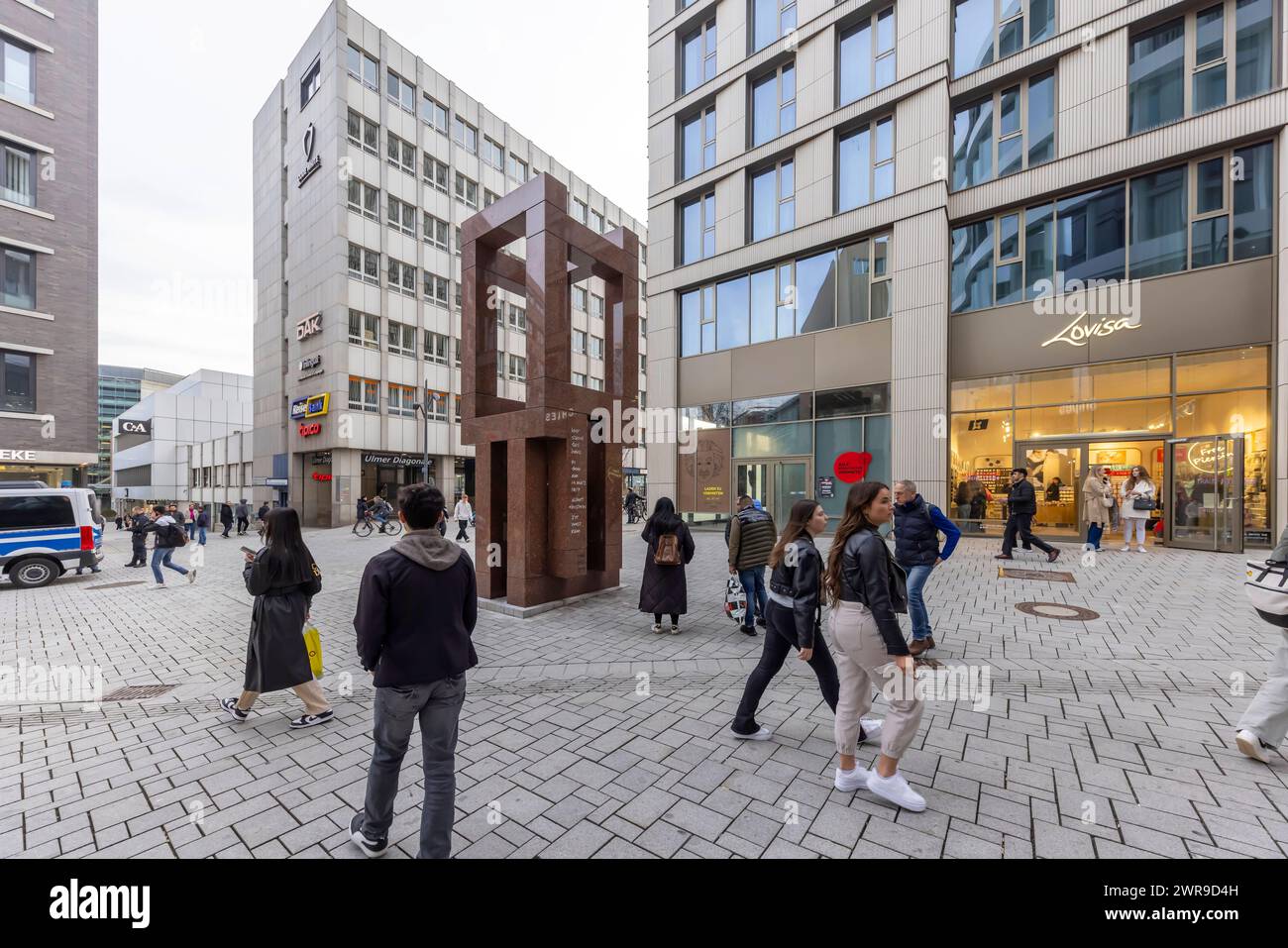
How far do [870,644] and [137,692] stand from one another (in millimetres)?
6626

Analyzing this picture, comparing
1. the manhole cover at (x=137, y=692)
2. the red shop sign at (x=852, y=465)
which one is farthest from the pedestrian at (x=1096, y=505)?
the manhole cover at (x=137, y=692)

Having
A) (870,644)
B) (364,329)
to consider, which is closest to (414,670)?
(870,644)

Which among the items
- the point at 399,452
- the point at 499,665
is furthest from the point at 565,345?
the point at 399,452

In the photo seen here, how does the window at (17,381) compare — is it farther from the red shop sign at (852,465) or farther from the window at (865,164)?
the window at (865,164)

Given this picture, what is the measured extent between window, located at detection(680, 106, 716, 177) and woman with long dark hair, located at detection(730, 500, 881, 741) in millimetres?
20975

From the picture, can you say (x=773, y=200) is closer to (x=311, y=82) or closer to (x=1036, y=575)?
(x=1036, y=575)

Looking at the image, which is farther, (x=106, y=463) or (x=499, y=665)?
(x=106, y=463)

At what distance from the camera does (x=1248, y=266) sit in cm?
1263

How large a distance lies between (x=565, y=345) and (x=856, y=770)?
666cm

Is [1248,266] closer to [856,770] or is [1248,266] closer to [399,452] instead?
[856,770]

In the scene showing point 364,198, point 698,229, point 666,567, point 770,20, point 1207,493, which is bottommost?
point 666,567

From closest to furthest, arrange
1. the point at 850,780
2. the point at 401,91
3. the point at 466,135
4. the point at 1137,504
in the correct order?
1. the point at 850,780
2. the point at 1137,504
3. the point at 401,91
4. the point at 466,135

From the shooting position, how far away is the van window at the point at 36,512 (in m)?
10.9

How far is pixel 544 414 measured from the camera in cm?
782
